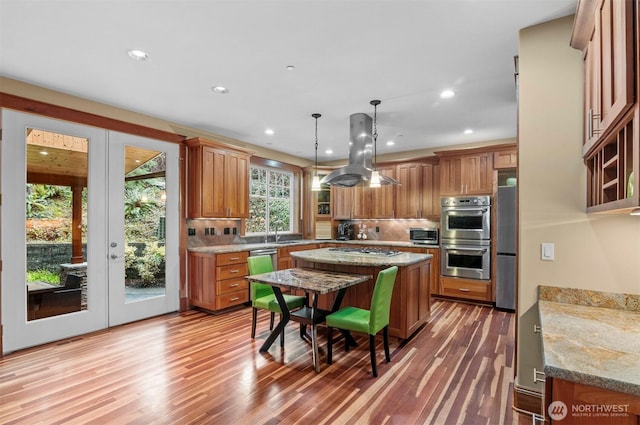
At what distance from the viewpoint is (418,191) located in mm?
6094

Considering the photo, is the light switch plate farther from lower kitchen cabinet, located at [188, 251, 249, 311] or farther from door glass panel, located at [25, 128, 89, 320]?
door glass panel, located at [25, 128, 89, 320]

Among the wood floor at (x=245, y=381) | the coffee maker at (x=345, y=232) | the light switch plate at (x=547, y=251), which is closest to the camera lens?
the light switch plate at (x=547, y=251)

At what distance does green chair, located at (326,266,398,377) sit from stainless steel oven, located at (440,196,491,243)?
113 inches

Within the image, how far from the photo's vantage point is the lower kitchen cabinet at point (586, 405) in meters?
1.07

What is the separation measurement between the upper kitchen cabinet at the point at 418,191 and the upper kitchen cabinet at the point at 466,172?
0.34 m

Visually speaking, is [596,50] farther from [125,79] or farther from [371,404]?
[125,79]

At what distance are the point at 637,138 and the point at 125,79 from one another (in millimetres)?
3811

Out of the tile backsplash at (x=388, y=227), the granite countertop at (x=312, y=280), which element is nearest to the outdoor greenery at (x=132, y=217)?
the granite countertop at (x=312, y=280)

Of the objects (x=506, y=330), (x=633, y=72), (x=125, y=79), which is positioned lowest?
(x=506, y=330)

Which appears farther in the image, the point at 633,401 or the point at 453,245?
the point at 453,245

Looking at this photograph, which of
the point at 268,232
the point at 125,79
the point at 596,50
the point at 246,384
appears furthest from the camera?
the point at 268,232

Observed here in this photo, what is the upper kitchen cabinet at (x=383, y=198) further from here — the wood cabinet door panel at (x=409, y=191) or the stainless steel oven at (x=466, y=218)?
the stainless steel oven at (x=466, y=218)

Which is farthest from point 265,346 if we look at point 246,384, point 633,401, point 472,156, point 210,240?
point 472,156

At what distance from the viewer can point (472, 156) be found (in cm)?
533
